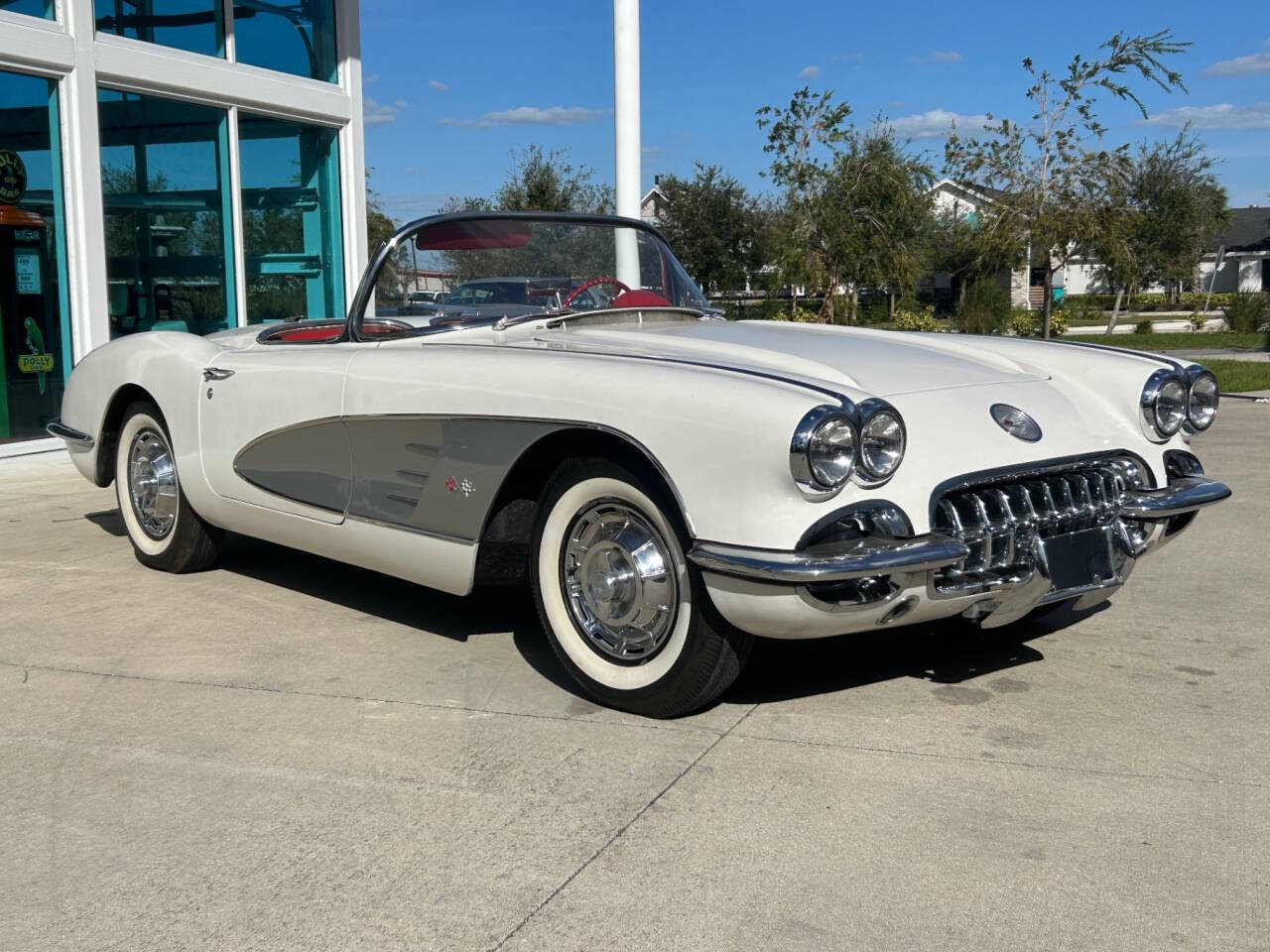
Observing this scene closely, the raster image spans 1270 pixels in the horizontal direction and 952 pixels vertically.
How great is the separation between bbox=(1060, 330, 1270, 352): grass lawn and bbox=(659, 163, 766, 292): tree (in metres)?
12.1

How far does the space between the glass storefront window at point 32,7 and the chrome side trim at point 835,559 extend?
7.86 m

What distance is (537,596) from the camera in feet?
12.1

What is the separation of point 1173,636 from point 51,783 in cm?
337

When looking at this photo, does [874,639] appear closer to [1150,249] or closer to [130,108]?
[130,108]

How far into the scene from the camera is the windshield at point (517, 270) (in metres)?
4.39

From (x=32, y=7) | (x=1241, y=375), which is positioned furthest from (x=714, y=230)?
(x=32, y=7)

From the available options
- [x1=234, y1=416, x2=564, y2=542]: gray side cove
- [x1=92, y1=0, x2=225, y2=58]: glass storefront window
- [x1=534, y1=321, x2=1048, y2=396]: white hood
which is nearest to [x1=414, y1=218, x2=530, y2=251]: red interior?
[x1=534, y1=321, x2=1048, y2=396]: white hood

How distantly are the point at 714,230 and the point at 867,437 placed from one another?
36.1 meters

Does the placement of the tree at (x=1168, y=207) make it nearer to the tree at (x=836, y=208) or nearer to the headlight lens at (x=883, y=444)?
the tree at (x=836, y=208)

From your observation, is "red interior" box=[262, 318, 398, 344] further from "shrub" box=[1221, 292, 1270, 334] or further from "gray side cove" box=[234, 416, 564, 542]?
"shrub" box=[1221, 292, 1270, 334]

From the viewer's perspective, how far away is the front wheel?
3307 millimetres

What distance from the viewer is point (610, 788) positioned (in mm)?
3000

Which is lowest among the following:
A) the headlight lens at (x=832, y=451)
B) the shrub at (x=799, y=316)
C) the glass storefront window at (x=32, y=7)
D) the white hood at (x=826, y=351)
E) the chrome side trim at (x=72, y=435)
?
the chrome side trim at (x=72, y=435)

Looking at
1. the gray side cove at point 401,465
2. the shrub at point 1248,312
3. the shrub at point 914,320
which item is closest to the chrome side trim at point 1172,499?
the gray side cove at point 401,465
